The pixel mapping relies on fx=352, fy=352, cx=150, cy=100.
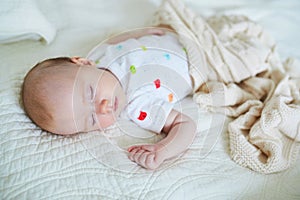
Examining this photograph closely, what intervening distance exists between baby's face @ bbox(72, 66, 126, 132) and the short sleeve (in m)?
0.04

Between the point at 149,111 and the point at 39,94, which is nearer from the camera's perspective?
the point at 39,94

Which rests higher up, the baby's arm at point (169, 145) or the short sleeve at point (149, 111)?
the short sleeve at point (149, 111)

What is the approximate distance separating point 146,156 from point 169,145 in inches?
2.7

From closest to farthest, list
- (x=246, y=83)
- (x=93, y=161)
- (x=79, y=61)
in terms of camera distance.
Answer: (x=93, y=161) < (x=79, y=61) < (x=246, y=83)

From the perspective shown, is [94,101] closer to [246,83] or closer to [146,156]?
[146,156]

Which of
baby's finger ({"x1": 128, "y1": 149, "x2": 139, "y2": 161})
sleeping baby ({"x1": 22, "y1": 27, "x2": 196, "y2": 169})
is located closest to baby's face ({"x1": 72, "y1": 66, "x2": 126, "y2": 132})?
sleeping baby ({"x1": 22, "y1": 27, "x2": 196, "y2": 169})

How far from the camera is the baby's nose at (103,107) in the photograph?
86 cm

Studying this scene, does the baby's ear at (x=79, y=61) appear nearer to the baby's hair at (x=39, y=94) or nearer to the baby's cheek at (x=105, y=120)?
the baby's hair at (x=39, y=94)

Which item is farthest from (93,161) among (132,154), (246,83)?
(246,83)

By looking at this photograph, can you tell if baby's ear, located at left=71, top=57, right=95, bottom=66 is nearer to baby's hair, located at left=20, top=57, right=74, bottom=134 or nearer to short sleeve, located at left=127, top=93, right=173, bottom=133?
baby's hair, located at left=20, top=57, right=74, bottom=134

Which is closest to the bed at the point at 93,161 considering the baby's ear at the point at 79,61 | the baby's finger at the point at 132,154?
the baby's finger at the point at 132,154

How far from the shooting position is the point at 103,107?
0.86 metres

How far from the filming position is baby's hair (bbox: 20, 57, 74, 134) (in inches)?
32.0

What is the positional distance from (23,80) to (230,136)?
22.0 inches
